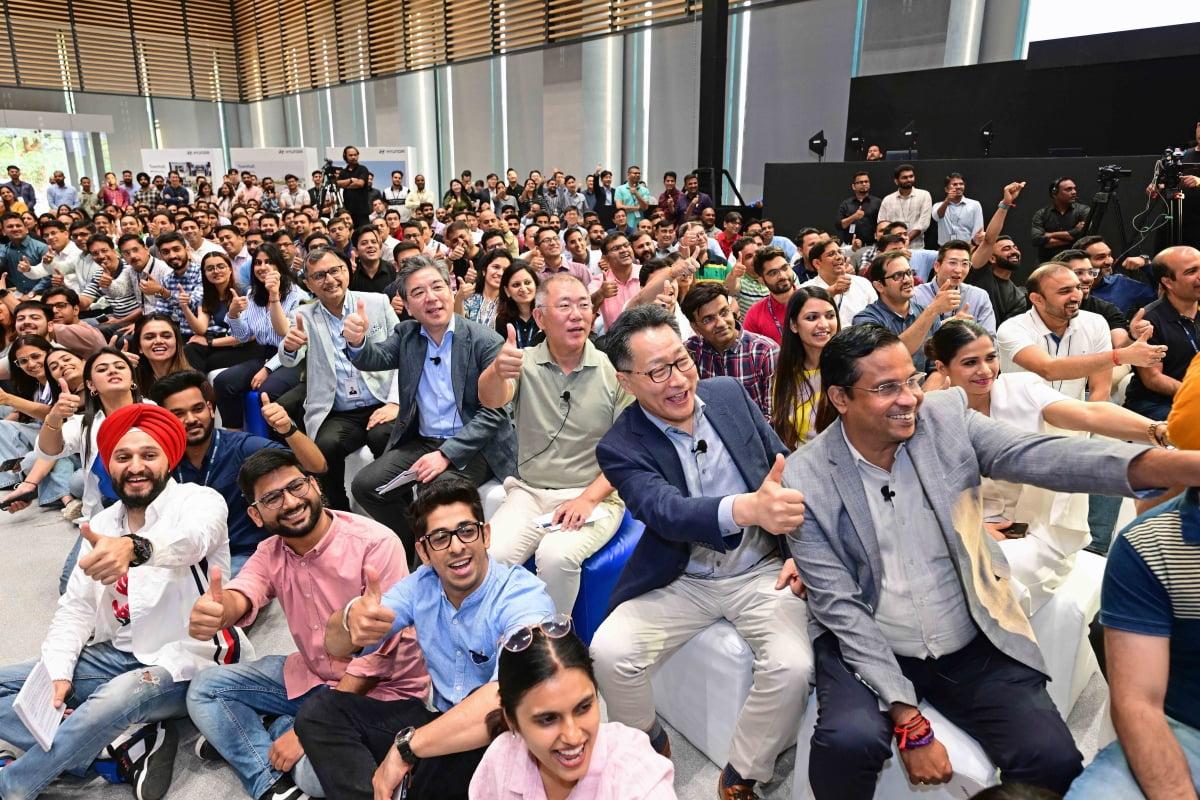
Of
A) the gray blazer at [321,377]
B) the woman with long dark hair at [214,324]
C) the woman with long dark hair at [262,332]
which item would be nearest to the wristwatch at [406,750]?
the gray blazer at [321,377]

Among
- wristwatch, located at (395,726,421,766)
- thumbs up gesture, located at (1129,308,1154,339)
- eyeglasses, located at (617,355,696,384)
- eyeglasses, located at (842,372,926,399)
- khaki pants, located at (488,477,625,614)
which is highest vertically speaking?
eyeglasses, located at (842,372,926,399)

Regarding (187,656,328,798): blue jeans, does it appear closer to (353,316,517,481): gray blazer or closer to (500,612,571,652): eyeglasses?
(500,612,571,652): eyeglasses

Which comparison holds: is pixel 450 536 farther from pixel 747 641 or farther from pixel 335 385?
pixel 335 385

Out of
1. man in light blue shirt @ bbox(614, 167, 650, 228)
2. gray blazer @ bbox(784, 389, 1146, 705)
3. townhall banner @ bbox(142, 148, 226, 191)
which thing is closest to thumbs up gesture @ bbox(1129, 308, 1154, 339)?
gray blazer @ bbox(784, 389, 1146, 705)

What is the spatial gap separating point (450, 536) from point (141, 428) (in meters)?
1.22

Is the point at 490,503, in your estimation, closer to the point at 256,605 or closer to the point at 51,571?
the point at 256,605

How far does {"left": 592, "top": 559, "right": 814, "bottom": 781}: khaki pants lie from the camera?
5.60ft

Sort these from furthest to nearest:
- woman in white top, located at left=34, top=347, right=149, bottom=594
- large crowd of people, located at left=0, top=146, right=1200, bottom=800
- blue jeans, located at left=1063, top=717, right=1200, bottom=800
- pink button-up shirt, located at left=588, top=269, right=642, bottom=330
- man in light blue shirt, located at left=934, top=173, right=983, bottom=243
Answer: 1. man in light blue shirt, located at left=934, top=173, right=983, bottom=243
2. pink button-up shirt, located at left=588, top=269, right=642, bottom=330
3. woman in white top, located at left=34, top=347, right=149, bottom=594
4. large crowd of people, located at left=0, top=146, right=1200, bottom=800
5. blue jeans, located at left=1063, top=717, right=1200, bottom=800

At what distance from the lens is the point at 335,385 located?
360cm

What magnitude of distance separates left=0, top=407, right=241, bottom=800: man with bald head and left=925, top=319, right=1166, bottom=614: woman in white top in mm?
2151

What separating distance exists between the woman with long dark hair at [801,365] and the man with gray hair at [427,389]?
107 cm

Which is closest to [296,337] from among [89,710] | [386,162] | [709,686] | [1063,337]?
[89,710]

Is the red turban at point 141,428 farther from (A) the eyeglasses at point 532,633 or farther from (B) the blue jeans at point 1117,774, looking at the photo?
(B) the blue jeans at point 1117,774

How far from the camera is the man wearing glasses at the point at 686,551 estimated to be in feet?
5.74
